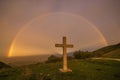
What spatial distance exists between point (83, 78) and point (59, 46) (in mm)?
6265

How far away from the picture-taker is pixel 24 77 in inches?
781

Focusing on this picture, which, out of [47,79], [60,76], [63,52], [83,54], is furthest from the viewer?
[83,54]

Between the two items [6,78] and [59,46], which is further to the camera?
[59,46]

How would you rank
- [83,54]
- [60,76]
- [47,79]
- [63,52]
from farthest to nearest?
1. [83,54]
2. [63,52]
3. [60,76]
4. [47,79]

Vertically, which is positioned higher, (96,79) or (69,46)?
(69,46)

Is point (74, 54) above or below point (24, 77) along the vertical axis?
above

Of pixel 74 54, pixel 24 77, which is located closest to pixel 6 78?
pixel 24 77

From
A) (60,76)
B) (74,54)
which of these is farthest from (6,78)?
(74,54)

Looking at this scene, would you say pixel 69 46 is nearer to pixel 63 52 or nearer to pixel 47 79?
pixel 63 52

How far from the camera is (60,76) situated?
19703mm

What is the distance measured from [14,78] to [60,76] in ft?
17.1

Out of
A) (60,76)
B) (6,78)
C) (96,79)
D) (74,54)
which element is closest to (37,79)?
(60,76)

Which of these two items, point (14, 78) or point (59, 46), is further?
point (59, 46)

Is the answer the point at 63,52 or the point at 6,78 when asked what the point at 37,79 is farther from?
the point at 63,52
